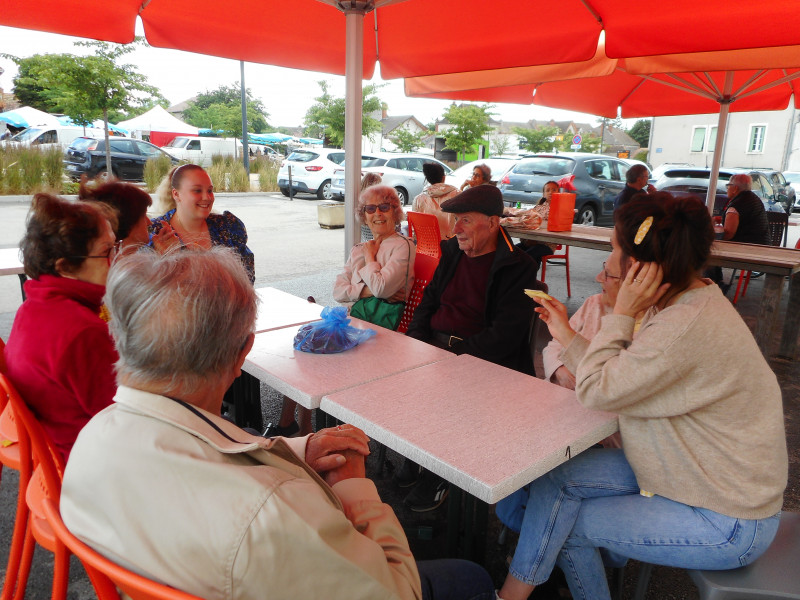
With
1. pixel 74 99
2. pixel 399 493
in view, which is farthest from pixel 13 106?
pixel 399 493

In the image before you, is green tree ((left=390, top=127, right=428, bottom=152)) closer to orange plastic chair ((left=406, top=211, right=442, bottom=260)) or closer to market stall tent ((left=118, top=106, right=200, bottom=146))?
market stall tent ((left=118, top=106, right=200, bottom=146))

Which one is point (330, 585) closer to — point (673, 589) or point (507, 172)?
point (673, 589)

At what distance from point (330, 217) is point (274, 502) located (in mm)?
10468

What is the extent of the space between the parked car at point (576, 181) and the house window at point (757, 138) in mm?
21840

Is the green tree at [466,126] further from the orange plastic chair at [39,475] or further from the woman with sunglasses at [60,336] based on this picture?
the orange plastic chair at [39,475]

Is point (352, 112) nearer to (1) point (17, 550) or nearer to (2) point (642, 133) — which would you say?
(1) point (17, 550)

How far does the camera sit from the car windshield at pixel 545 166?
11483 mm

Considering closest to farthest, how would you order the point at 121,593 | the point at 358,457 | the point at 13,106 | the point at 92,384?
the point at 121,593, the point at 358,457, the point at 92,384, the point at 13,106

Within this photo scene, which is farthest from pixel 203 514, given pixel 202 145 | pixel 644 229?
pixel 202 145

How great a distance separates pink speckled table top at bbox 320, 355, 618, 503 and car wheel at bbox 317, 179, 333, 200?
15.0 m

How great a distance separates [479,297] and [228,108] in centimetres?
3889

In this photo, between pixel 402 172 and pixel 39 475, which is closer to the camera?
pixel 39 475

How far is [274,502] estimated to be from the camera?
84 centimetres

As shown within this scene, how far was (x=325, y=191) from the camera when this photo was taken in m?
16.7
